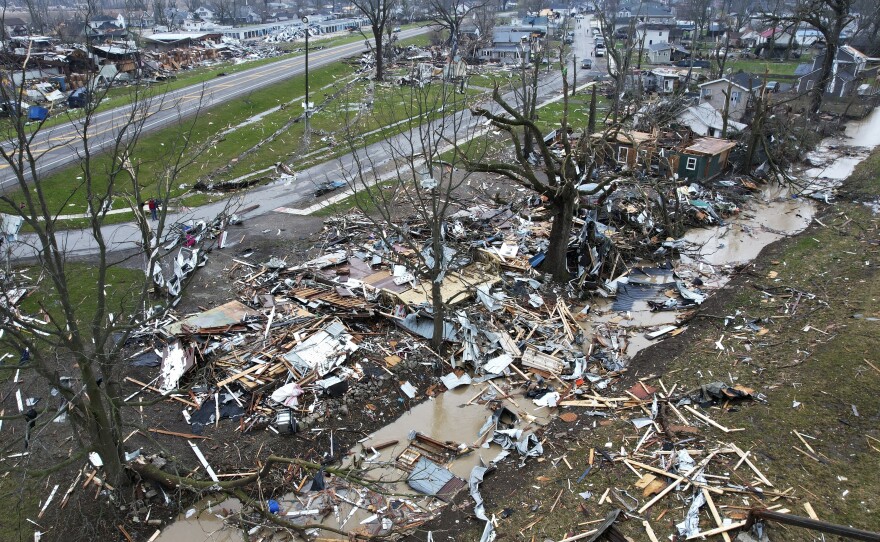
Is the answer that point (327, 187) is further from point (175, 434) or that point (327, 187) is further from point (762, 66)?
point (762, 66)

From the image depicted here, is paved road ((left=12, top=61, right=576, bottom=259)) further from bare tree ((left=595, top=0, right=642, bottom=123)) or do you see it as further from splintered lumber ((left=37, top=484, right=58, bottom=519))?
bare tree ((left=595, top=0, right=642, bottom=123))

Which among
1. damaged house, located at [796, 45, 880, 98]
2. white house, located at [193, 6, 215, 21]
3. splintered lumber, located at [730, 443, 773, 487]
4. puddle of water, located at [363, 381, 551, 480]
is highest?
white house, located at [193, 6, 215, 21]

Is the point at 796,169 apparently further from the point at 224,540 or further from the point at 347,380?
the point at 224,540

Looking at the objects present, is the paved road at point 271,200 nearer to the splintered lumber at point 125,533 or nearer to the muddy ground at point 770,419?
the splintered lumber at point 125,533

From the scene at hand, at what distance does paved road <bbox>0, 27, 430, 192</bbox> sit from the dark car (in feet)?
18.6

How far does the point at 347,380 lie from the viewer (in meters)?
13.7

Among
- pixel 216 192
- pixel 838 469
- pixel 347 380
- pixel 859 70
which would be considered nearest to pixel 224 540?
pixel 347 380

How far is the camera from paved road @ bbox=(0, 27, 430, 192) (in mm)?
26047

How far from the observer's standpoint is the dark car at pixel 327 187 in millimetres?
24859

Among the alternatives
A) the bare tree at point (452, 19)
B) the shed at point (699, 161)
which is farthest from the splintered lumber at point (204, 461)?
the shed at point (699, 161)

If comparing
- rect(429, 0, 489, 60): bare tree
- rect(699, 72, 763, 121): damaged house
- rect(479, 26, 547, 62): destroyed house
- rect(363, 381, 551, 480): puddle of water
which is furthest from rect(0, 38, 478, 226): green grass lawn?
rect(479, 26, 547, 62): destroyed house

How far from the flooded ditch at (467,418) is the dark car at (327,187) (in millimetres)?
12410

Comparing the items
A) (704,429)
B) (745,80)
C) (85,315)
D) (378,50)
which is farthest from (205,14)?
(704,429)

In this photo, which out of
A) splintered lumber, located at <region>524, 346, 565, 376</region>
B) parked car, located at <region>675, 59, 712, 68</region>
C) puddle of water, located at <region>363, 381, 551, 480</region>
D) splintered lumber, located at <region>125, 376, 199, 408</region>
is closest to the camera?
puddle of water, located at <region>363, 381, 551, 480</region>
